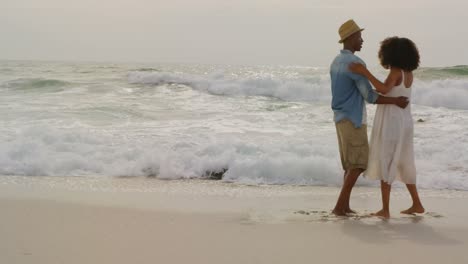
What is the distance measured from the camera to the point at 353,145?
180 inches

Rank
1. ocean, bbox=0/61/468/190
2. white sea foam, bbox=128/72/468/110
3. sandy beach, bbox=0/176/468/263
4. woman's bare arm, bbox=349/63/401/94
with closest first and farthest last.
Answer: sandy beach, bbox=0/176/468/263 → woman's bare arm, bbox=349/63/401/94 → ocean, bbox=0/61/468/190 → white sea foam, bbox=128/72/468/110

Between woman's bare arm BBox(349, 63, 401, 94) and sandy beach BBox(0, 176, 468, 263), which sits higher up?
woman's bare arm BBox(349, 63, 401, 94)

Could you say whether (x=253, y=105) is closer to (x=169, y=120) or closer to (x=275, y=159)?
(x=169, y=120)

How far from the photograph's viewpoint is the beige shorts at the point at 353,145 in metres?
4.57

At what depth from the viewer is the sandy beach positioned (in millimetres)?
3508

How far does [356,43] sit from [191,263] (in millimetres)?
2250

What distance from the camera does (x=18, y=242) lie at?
12.3 feet

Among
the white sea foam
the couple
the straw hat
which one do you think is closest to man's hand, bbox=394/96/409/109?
the couple

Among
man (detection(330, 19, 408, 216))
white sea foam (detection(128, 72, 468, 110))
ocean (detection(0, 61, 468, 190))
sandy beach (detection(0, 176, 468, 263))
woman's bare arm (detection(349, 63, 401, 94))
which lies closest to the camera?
sandy beach (detection(0, 176, 468, 263))

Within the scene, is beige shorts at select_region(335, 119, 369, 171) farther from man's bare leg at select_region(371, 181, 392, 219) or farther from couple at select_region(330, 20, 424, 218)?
man's bare leg at select_region(371, 181, 392, 219)

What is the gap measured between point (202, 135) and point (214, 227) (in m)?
4.68

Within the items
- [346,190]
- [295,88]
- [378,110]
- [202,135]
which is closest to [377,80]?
[378,110]

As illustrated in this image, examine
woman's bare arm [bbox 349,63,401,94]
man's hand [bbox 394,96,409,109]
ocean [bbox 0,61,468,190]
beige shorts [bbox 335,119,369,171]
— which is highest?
woman's bare arm [bbox 349,63,401,94]

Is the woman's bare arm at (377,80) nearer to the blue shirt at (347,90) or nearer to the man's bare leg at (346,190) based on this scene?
the blue shirt at (347,90)
